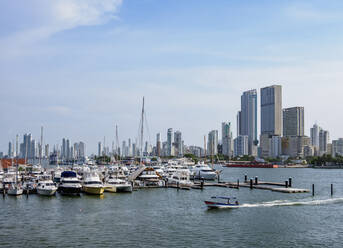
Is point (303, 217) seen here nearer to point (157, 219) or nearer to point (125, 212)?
point (157, 219)

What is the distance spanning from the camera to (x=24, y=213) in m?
50.6

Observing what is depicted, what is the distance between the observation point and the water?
37562mm

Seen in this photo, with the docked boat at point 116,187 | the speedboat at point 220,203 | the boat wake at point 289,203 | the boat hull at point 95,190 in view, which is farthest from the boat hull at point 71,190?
the boat wake at point 289,203

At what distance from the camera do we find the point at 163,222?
Answer: 152 ft

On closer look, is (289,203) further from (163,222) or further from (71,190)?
(71,190)

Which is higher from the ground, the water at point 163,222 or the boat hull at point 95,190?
the boat hull at point 95,190

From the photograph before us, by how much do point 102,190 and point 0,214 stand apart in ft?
64.8

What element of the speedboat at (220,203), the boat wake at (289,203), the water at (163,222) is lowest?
the water at (163,222)

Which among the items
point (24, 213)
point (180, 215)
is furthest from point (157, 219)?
point (24, 213)

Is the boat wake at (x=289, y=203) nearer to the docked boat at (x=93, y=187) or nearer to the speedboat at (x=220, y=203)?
the speedboat at (x=220, y=203)

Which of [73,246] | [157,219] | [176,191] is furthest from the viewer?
[176,191]

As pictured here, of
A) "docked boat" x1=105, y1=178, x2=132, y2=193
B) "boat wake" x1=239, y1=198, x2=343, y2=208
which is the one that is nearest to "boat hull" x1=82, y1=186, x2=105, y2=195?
"docked boat" x1=105, y1=178, x2=132, y2=193

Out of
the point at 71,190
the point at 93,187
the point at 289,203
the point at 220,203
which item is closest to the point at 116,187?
the point at 93,187

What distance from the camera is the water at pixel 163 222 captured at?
3756cm
